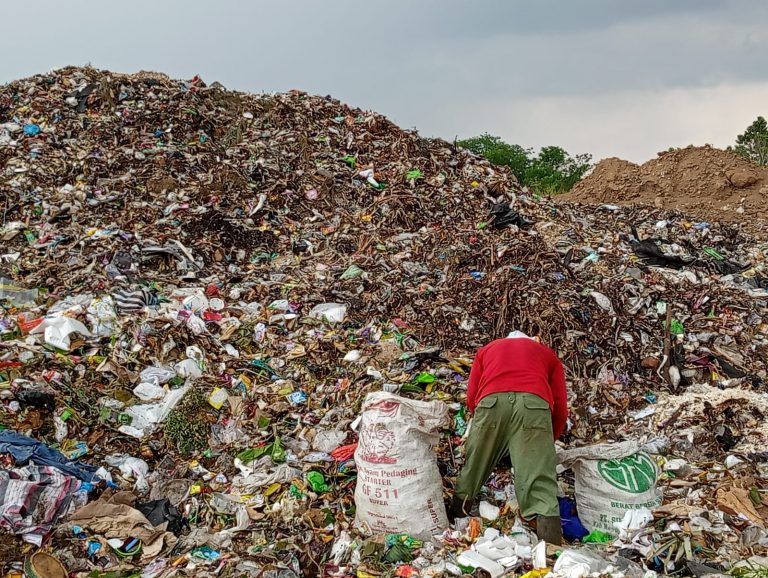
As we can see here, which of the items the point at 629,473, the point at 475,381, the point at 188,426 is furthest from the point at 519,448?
the point at 188,426

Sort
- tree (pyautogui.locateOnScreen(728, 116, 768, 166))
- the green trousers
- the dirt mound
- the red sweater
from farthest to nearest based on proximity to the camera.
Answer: tree (pyautogui.locateOnScreen(728, 116, 768, 166)), the dirt mound, the red sweater, the green trousers

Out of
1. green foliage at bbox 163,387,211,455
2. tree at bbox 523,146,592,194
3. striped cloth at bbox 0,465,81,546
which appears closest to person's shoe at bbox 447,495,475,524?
green foliage at bbox 163,387,211,455

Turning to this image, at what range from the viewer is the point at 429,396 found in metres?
4.79

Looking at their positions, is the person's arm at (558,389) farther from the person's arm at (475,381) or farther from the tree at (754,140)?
the tree at (754,140)

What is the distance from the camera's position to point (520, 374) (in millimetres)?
3652

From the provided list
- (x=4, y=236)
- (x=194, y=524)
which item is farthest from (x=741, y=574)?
(x=4, y=236)

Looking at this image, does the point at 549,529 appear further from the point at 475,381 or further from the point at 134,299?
the point at 134,299

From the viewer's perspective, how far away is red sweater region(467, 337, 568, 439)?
143 inches

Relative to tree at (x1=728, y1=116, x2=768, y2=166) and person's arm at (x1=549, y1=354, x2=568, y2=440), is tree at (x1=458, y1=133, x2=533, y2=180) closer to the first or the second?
tree at (x1=728, y1=116, x2=768, y2=166)

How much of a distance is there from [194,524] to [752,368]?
4.59 meters

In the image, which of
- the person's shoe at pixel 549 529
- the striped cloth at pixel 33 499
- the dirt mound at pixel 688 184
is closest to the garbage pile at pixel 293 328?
the striped cloth at pixel 33 499

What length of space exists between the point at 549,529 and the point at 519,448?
1.42 ft

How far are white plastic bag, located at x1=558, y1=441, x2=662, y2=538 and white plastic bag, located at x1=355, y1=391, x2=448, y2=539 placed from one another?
0.82 m

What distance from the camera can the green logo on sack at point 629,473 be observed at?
11.7 feet
